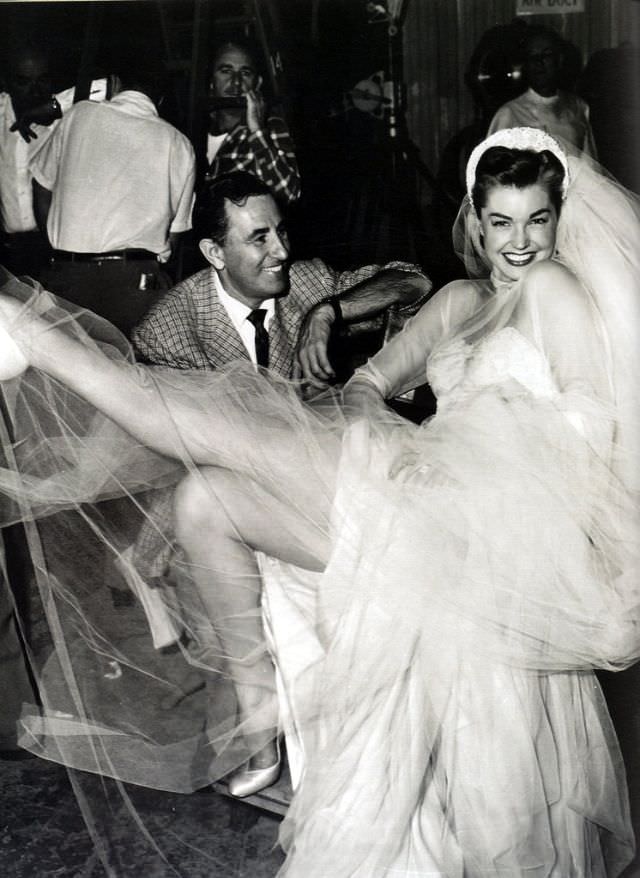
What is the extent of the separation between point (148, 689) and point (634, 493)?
0.88 metres

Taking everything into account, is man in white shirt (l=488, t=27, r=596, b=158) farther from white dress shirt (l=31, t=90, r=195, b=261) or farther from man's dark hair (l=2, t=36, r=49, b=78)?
man's dark hair (l=2, t=36, r=49, b=78)

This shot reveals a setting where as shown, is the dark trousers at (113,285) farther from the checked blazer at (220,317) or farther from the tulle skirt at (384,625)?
the tulle skirt at (384,625)

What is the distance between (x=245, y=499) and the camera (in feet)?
4.86

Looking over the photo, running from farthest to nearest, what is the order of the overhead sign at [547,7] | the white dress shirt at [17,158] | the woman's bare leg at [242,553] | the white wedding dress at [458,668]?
the white dress shirt at [17,158] < the overhead sign at [547,7] < the woman's bare leg at [242,553] < the white wedding dress at [458,668]

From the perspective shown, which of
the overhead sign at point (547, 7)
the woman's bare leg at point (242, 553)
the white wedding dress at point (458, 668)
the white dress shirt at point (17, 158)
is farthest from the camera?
the white dress shirt at point (17, 158)

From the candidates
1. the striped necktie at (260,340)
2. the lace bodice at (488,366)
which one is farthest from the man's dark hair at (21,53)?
the lace bodice at (488,366)

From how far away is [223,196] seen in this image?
1.71 metres

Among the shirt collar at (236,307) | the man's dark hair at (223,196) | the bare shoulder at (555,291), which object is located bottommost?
the shirt collar at (236,307)

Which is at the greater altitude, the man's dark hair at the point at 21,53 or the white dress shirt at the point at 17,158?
the man's dark hair at the point at 21,53

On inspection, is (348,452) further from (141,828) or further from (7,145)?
(7,145)

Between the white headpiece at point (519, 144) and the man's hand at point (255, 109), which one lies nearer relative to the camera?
the white headpiece at point (519, 144)

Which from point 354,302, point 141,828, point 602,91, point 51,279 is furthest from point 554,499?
point 51,279

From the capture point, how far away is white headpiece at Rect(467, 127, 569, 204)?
5.05ft

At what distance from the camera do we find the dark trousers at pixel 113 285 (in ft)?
5.44
